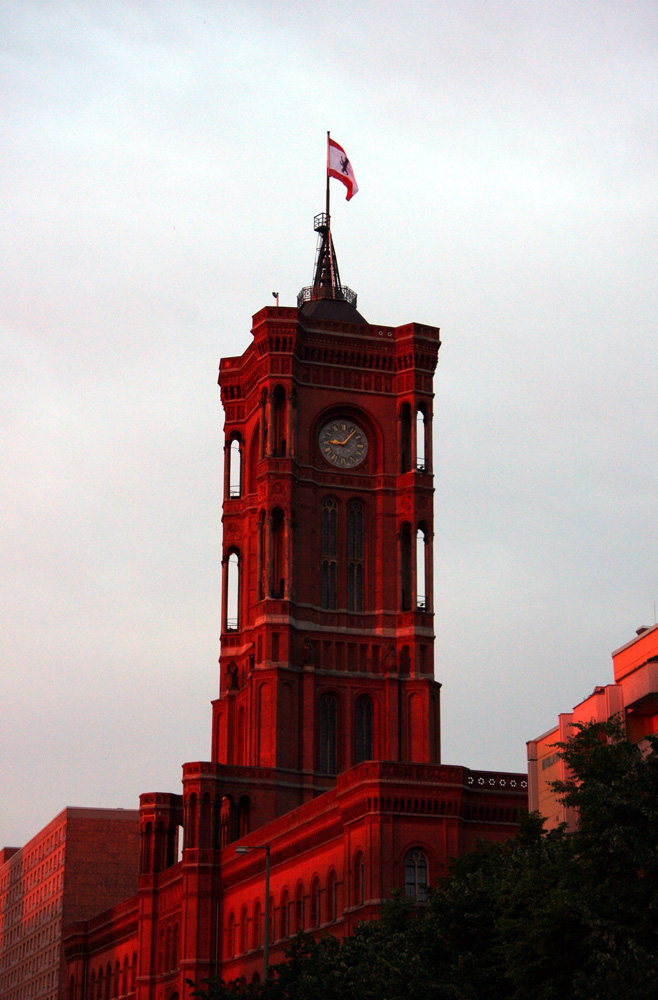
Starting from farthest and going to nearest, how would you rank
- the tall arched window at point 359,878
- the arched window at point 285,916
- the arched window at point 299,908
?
the arched window at point 285,916 → the arched window at point 299,908 → the tall arched window at point 359,878

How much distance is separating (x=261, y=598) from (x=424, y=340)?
20.0 meters

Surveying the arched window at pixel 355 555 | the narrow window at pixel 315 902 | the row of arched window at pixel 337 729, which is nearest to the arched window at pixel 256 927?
the narrow window at pixel 315 902

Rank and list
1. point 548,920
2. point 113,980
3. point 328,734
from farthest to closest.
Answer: point 113,980 → point 328,734 → point 548,920

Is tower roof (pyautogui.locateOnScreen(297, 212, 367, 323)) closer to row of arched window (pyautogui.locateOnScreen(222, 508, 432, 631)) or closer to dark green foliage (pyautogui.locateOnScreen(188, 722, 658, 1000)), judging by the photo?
row of arched window (pyautogui.locateOnScreen(222, 508, 432, 631))

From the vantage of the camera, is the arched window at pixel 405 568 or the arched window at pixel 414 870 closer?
the arched window at pixel 414 870

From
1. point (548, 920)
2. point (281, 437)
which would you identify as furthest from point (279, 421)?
point (548, 920)

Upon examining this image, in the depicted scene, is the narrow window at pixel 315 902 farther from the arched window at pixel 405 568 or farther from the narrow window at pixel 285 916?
the arched window at pixel 405 568

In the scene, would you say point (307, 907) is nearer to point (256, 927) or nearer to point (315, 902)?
point (315, 902)

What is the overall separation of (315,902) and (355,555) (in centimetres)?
3099

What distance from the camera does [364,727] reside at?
110875mm

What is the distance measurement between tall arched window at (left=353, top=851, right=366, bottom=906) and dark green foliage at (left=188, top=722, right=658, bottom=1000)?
14779 millimetres

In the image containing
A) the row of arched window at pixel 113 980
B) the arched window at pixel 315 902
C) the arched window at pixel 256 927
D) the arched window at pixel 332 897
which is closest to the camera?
the arched window at pixel 332 897

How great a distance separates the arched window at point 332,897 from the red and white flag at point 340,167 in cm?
5297

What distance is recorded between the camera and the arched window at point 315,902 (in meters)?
86.5
